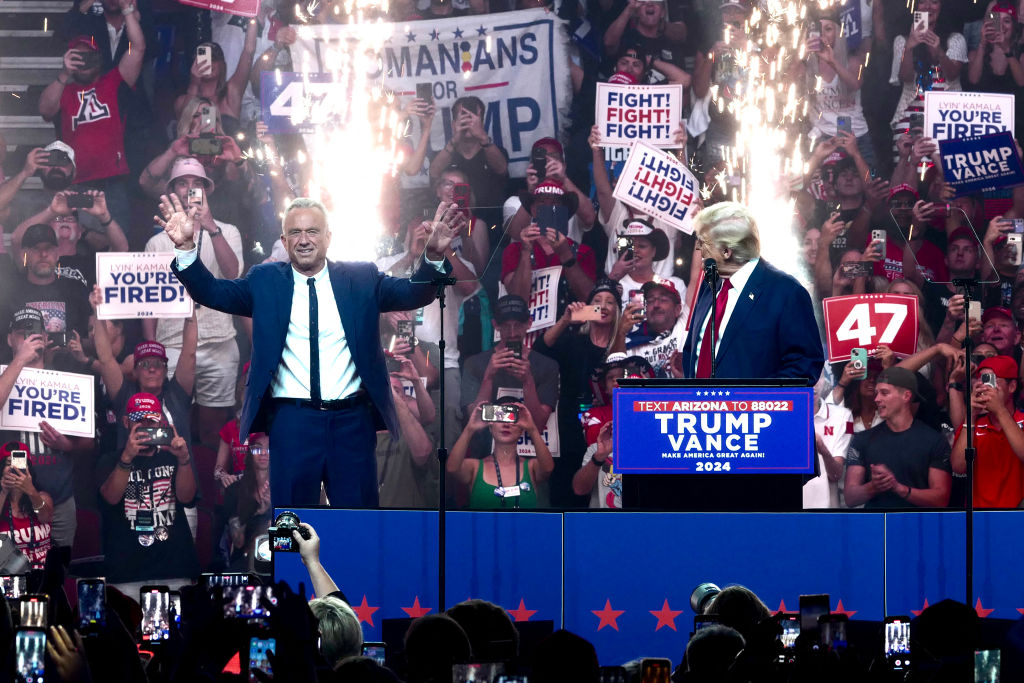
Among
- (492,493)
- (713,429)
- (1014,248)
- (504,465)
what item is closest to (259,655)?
(713,429)

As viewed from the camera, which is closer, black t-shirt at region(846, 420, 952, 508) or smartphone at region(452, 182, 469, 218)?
black t-shirt at region(846, 420, 952, 508)

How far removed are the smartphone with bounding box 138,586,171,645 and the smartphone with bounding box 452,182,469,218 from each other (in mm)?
5886

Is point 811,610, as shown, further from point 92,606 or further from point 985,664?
point 92,606

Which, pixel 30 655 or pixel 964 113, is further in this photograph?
pixel 964 113

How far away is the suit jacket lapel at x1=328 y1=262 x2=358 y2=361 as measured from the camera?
477 cm

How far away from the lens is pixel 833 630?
2303 millimetres

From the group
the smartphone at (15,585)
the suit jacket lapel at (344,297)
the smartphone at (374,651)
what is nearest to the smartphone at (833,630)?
the smartphone at (374,651)

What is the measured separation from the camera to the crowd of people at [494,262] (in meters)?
7.98

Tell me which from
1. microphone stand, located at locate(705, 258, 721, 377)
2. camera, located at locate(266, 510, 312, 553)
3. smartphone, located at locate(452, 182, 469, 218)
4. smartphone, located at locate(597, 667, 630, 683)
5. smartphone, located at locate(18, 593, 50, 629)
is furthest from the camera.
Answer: smartphone, located at locate(452, 182, 469, 218)

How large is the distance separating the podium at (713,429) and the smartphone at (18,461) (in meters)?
4.97

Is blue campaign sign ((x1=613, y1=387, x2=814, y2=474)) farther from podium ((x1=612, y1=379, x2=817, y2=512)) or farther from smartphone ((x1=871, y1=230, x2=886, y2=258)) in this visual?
smartphone ((x1=871, y1=230, x2=886, y2=258))

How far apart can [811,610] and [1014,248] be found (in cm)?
647

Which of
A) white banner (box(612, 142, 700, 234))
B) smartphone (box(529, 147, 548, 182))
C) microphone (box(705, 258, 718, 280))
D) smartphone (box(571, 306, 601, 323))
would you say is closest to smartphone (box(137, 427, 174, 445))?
smartphone (box(571, 306, 601, 323))

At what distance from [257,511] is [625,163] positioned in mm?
3103
